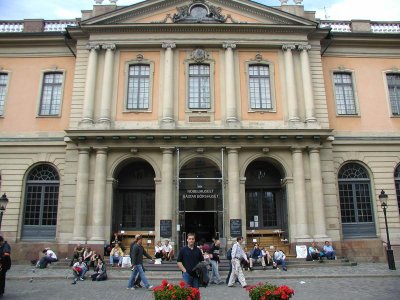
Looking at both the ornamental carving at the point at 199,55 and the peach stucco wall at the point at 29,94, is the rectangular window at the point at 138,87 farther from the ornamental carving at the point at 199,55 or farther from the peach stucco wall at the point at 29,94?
the peach stucco wall at the point at 29,94

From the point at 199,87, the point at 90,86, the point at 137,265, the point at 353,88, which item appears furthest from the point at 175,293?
the point at 353,88

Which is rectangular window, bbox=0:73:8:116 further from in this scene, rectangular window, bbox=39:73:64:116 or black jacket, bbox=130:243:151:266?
black jacket, bbox=130:243:151:266

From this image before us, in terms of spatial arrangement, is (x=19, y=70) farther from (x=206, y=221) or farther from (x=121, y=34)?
(x=206, y=221)

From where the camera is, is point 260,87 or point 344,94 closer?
point 260,87

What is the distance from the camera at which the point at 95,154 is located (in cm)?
2142

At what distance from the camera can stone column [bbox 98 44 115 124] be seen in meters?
21.9

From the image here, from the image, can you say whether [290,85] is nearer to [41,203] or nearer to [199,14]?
[199,14]

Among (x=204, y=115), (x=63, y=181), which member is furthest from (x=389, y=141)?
(x=63, y=181)

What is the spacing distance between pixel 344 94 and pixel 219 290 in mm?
15977

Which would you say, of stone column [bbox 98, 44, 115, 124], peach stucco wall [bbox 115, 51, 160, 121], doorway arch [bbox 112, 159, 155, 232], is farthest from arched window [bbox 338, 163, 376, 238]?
stone column [bbox 98, 44, 115, 124]

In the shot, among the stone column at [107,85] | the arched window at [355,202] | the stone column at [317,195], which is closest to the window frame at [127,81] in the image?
the stone column at [107,85]

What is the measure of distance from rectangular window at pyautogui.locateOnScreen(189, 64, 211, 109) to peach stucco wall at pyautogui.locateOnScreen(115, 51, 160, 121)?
1.97 metres

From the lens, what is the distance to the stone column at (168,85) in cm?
2188

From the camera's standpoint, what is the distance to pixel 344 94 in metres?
24.0
